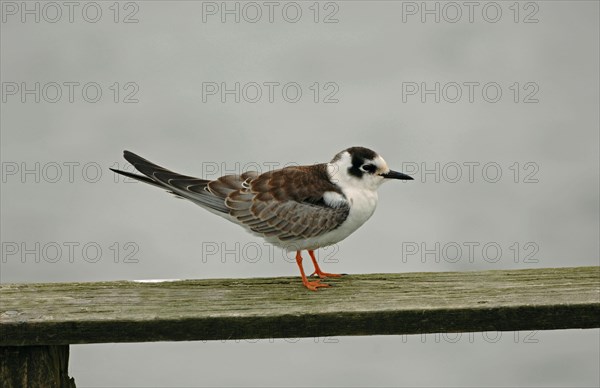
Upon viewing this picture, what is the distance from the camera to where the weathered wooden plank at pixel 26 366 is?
459 centimetres

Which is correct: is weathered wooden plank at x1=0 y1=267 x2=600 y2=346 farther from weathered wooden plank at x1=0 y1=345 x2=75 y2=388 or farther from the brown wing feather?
the brown wing feather

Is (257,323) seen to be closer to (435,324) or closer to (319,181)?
(435,324)

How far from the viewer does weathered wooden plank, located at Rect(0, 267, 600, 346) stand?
4551 millimetres

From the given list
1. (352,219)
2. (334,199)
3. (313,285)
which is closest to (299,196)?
(334,199)

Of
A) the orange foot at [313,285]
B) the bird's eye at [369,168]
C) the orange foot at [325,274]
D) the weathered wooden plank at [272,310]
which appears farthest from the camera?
the bird's eye at [369,168]

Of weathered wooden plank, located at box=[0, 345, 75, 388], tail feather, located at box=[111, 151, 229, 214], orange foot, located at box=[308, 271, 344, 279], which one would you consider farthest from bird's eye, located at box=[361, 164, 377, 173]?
weathered wooden plank, located at box=[0, 345, 75, 388]

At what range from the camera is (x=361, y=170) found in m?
6.26

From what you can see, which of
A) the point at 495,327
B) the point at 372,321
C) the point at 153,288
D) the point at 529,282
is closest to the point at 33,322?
the point at 153,288

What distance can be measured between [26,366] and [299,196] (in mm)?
2315

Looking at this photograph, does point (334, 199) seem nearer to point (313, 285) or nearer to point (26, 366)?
point (313, 285)

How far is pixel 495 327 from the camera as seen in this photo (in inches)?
186

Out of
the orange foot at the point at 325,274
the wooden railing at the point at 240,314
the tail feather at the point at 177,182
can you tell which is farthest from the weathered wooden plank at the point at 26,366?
the orange foot at the point at 325,274

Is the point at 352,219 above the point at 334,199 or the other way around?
the other way around

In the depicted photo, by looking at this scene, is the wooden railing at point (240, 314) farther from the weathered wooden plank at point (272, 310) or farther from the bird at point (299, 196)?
the bird at point (299, 196)
